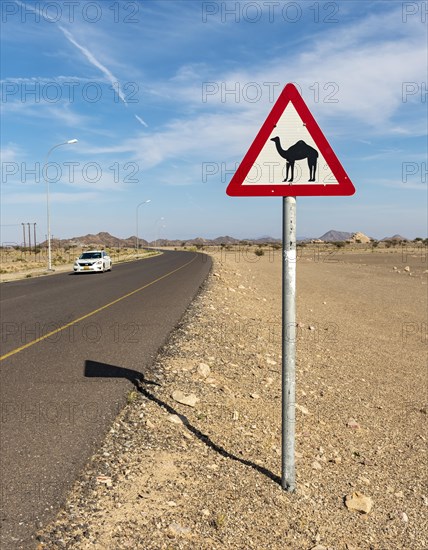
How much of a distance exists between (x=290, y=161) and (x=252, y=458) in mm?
2597

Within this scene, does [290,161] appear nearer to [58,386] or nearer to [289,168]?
[289,168]

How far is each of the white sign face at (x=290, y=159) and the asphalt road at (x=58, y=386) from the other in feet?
9.09

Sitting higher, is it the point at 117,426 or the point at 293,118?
the point at 293,118

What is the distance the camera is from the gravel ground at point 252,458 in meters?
3.30

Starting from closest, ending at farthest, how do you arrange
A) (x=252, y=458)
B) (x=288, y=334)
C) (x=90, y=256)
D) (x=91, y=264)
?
(x=288, y=334) < (x=252, y=458) < (x=91, y=264) < (x=90, y=256)

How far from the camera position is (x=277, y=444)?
4.86 meters

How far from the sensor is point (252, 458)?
14.4ft

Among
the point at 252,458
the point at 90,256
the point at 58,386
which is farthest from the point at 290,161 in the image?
the point at 90,256

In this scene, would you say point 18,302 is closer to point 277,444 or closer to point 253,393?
point 253,393

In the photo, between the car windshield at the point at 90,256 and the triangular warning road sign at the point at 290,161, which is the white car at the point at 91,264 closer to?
the car windshield at the point at 90,256

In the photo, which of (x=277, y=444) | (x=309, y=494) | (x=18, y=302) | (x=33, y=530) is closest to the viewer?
(x=33, y=530)

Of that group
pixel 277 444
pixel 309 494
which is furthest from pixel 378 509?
pixel 277 444

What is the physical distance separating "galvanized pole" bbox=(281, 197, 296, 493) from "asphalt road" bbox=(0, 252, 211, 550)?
1694mm

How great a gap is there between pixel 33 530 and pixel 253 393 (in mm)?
3502
